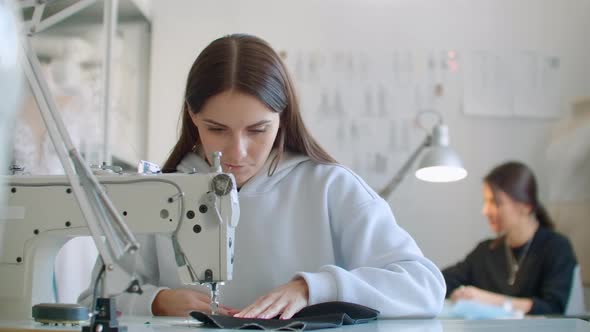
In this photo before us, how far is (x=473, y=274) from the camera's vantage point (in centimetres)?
321

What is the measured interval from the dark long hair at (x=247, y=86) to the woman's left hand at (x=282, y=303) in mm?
370

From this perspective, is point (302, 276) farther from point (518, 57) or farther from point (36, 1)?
point (518, 57)

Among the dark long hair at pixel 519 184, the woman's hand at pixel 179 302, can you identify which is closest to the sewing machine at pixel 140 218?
the woman's hand at pixel 179 302

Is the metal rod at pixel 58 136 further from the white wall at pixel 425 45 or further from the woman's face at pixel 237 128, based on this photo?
the white wall at pixel 425 45

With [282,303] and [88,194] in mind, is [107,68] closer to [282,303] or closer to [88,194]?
[282,303]

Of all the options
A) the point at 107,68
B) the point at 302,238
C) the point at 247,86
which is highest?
Result: the point at 107,68

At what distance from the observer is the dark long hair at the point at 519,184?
3.17 m

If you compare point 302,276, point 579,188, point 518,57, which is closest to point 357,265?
point 302,276

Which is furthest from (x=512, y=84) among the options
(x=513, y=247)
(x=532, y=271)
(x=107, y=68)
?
(x=107, y=68)

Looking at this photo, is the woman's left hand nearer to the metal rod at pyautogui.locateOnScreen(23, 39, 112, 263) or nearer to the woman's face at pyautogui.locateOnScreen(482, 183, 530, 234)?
the metal rod at pyautogui.locateOnScreen(23, 39, 112, 263)

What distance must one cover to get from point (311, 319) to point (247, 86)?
51 cm

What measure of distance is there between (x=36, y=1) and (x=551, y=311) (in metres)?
2.53

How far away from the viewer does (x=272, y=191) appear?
150 centimetres

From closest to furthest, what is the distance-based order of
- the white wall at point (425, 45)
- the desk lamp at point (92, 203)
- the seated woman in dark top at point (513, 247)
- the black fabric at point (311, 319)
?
the desk lamp at point (92, 203)
the black fabric at point (311, 319)
the seated woman in dark top at point (513, 247)
the white wall at point (425, 45)
